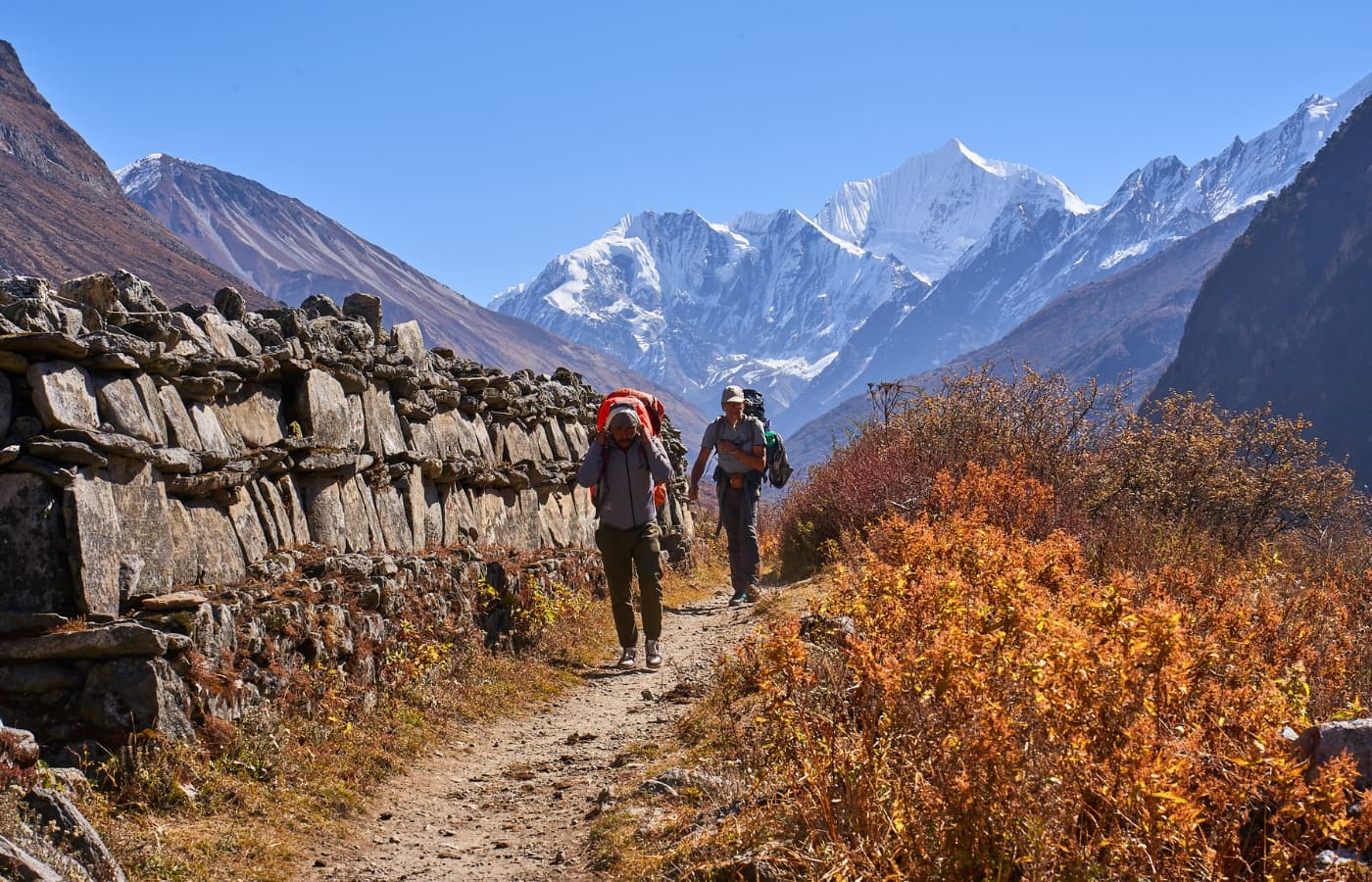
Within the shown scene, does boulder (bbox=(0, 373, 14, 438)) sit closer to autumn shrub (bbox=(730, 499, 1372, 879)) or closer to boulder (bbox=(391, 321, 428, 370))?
autumn shrub (bbox=(730, 499, 1372, 879))

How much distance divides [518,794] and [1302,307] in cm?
17937

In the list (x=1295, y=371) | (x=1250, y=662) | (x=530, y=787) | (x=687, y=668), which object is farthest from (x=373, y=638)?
(x=1295, y=371)

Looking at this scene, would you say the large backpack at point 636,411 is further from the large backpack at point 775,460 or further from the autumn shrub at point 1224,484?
the autumn shrub at point 1224,484

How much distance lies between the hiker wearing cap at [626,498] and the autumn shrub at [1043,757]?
501cm

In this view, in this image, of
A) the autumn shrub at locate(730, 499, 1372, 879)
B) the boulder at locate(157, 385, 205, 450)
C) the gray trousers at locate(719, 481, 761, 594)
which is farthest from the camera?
the gray trousers at locate(719, 481, 761, 594)

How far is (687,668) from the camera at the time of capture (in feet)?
32.0

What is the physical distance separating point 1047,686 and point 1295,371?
16941 cm

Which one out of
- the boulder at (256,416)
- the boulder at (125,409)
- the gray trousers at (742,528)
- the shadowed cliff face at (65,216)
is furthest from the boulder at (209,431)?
the shadowed cliff face at (65,216)

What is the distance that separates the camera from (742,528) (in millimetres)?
13148

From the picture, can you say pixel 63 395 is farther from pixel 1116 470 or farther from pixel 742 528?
pixel 1116 470

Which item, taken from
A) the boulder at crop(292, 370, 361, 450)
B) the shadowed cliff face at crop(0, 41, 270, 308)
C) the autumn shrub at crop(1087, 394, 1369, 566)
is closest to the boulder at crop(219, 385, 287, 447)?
the boulder at crop(292, 370, 361, 450)

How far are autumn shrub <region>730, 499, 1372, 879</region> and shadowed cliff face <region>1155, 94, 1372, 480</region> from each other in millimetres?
148319

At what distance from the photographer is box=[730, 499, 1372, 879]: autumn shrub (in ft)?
11.1

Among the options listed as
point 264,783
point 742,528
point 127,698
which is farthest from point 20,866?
point 742,528
